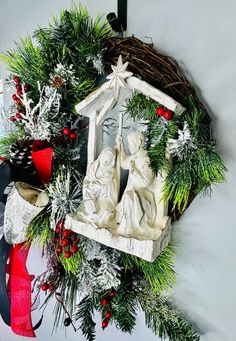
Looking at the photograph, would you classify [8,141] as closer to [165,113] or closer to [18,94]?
[18,94]

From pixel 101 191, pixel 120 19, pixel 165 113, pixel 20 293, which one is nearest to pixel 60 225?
pixel 101 191

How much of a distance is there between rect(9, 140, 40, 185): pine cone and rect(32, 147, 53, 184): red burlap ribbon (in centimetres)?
3

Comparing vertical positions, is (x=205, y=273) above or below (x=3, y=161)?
below

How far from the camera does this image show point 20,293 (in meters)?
1.01

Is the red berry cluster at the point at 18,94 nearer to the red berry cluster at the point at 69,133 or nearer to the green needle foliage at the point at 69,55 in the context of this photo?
the green needle foliage at the point at 69,55

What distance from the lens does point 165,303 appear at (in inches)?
37.5

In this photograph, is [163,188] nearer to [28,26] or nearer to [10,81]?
[10,81]

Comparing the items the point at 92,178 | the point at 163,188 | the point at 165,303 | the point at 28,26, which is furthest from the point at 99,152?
the point at 28,26

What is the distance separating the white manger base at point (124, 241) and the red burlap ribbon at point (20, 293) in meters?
0.22

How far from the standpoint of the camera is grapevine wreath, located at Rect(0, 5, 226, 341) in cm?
82

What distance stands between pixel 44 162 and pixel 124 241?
10.6 inches

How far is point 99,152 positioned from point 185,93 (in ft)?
0.79

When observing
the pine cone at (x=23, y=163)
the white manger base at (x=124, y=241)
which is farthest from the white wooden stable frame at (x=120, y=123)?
the pine cone at (x=23, y=163)

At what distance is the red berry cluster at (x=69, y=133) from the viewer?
924 millimetres
